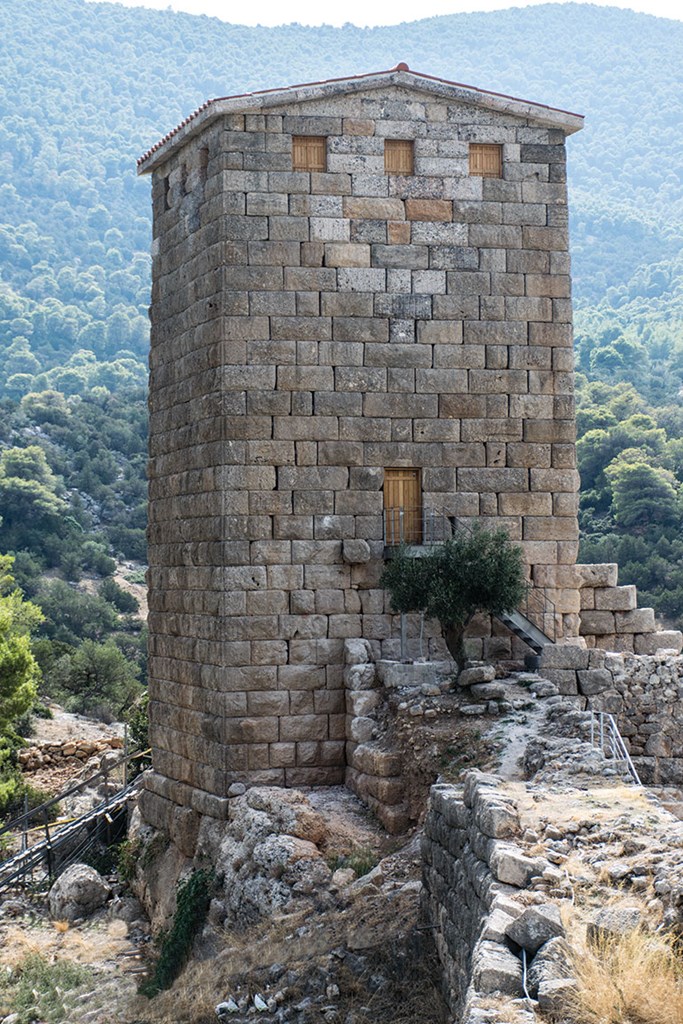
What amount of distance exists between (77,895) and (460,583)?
575 centimetres

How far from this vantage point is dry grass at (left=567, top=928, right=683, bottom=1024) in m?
7.44

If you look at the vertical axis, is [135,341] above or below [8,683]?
above

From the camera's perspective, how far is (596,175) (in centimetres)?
12338

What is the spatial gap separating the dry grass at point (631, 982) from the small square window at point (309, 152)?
10.3 m

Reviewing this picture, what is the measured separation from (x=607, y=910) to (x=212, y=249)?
9.76 metres

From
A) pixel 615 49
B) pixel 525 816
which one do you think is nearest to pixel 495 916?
pixel 525 816

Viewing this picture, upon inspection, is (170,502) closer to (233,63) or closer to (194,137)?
(194,137)

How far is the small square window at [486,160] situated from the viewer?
1664 centimetres

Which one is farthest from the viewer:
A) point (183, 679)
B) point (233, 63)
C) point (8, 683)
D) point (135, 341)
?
point (233, 63)

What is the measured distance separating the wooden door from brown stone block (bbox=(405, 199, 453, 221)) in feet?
→ 8.92

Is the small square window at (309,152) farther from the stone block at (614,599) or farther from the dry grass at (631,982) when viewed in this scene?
the dry grass at (631,982)

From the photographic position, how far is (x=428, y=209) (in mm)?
16438

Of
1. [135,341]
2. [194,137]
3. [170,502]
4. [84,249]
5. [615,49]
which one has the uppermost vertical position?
[615,49]

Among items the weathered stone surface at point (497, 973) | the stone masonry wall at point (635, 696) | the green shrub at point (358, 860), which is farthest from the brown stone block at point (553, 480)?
the weathered stone surface at point (497, 973)
